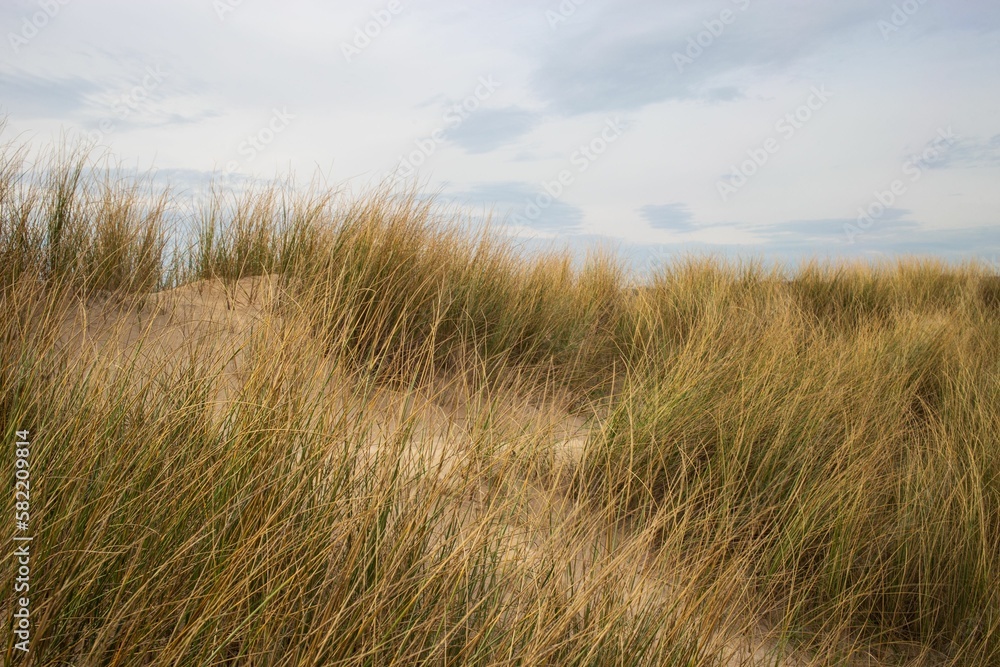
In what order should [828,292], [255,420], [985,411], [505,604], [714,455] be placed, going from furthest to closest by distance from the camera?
[828,292] < [985,411] < [714,455] < [255,420] < [505,604]

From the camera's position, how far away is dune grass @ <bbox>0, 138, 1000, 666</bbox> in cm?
134

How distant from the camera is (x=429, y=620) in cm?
131

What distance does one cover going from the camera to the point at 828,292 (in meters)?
7.49

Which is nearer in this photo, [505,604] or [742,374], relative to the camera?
[505,604]

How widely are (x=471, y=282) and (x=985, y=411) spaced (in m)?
3.00

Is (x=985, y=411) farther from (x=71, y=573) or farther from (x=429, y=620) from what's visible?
(x=71, y=573)

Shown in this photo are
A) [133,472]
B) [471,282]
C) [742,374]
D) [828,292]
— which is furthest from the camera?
[828,292]

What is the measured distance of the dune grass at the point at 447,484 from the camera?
1340mm

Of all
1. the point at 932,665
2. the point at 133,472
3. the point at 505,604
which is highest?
the point at 133,472

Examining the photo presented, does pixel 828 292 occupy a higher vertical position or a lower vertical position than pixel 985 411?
higher

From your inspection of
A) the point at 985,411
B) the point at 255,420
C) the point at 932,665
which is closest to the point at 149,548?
the point at 255,420

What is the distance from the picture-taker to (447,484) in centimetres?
167

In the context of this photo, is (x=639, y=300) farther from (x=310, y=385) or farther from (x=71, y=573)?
(x=71, y=573)

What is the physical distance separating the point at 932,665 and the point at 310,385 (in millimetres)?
2361
